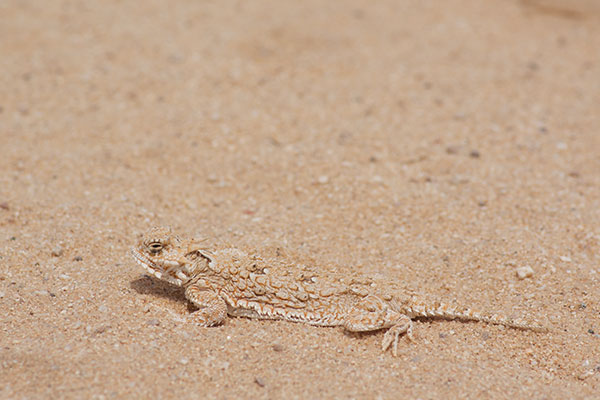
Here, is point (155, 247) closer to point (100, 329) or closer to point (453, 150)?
point (100, 329)

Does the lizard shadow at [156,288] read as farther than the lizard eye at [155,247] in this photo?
Yes

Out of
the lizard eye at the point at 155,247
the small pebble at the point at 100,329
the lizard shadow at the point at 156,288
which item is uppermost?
the lizard eye at the point at 155,247

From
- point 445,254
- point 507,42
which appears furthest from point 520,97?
point 445,254

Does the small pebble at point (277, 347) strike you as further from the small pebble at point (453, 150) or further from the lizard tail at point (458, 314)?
the small pebble at point (453, 150)

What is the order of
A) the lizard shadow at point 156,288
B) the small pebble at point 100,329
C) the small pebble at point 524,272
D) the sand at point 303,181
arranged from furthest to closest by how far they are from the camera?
the small pebble at point 524,272 → the lizard shadow at point 156,288 → the small pebble at point 100,329 → the sand at point 303,181

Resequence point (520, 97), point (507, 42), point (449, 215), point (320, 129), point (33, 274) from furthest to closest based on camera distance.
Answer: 1. point (507, 42)
2. point (520, 97)
3. point (320, 129)
4. point (449, 215)
5. point (33, 274)

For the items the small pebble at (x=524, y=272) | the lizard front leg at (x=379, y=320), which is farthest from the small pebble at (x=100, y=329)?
the small pebble at (x=524, y=272)

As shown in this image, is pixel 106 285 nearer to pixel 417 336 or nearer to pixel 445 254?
pixel 417 336

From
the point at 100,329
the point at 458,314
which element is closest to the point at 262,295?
the point at 100,329
